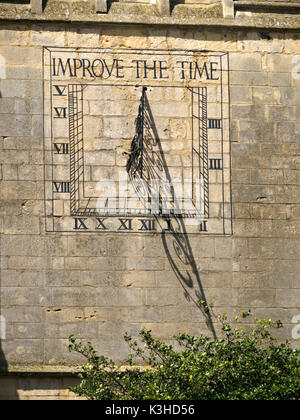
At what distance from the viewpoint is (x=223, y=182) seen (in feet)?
66.7

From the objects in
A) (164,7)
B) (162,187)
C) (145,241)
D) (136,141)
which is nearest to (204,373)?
(145,241)

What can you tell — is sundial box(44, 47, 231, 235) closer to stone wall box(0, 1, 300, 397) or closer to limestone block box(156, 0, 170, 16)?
stone wall box(0, 1, 300, 397)

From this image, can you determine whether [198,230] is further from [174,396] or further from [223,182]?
[174,396]

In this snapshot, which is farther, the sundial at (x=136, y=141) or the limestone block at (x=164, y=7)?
the limestone block at (x=164, y=7)

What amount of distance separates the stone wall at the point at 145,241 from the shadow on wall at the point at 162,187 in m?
0.03

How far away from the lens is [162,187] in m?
20.2

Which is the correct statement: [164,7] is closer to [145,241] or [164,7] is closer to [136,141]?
[136,141]

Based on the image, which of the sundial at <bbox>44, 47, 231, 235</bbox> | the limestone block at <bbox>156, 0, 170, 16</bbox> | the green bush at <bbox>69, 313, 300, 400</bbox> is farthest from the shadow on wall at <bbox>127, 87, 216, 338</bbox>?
the limestone block at <bbox>156, 0, 170, 16</bbox>

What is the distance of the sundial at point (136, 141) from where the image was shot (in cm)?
2006

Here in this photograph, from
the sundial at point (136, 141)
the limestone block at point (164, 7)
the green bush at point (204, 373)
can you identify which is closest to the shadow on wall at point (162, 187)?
the sundial at point (136, 141)

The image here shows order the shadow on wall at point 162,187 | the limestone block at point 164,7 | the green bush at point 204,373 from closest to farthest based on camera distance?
the green bush at point 204,373 < the shadow on wall at point 162,187 < the limestone block at point 164,7

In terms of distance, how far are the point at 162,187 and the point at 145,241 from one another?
90cm

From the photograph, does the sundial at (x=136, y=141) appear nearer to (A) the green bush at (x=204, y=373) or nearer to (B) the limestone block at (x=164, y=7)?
(B) the limestone block at (x=164, y=7)

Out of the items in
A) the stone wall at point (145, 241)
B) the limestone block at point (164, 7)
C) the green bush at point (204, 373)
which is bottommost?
the green bush at point (204, 373)
